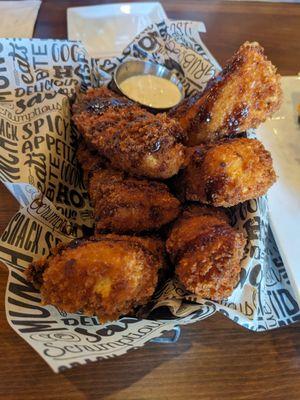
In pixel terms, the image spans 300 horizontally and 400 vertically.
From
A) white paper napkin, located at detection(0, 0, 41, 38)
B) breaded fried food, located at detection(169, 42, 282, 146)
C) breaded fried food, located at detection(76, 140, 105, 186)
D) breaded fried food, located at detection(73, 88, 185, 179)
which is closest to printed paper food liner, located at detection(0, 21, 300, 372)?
breaded fried food, located at detection(76, 140, 105, 186)

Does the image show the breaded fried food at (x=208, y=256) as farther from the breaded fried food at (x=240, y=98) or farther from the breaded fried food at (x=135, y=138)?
the breaded fried food at (x=240, y=98)

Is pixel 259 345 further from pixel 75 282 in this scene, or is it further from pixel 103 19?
pixel 103 19

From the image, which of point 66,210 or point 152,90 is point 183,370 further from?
Result: point 152,90

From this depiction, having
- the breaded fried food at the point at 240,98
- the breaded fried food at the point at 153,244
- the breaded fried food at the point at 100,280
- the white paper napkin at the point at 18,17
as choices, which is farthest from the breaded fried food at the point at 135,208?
the white paper napkin at the point at 18,17

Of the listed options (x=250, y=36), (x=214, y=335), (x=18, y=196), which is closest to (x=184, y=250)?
(x=214, y=335)

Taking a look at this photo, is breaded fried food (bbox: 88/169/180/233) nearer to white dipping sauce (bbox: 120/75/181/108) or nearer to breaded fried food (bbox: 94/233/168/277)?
breaded fried food (bbox: 94/233/168/277)

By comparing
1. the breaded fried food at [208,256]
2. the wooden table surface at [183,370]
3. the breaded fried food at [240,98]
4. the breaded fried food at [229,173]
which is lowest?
the wooden table surface at [183,370]
